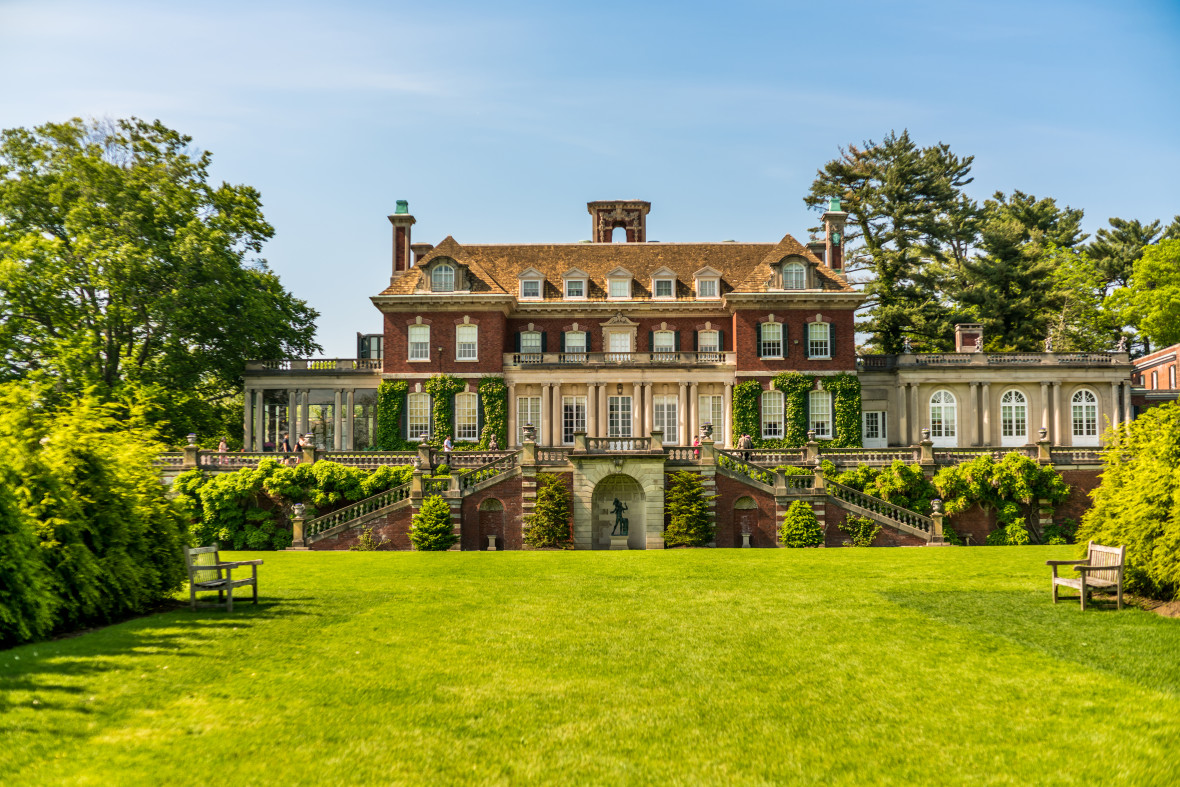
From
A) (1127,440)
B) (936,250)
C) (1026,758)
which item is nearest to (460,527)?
(1127,440)

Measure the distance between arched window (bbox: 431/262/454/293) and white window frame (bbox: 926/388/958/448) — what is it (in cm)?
2435

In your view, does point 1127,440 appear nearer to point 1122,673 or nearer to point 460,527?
point 1122,673

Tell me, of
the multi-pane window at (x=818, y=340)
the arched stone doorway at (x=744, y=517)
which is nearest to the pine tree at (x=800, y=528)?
the arched stone doorway at (x=744, y=517)

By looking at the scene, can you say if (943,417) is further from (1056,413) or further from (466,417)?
(466,417)

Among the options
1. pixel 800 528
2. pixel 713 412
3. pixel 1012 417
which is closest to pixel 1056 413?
pixel 1012 417

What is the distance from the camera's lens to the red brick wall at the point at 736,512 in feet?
118

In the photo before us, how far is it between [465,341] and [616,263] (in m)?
9.45

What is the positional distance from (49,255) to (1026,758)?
4368 centimetres

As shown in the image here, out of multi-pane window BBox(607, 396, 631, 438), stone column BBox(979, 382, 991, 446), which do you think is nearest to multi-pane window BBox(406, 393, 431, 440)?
multi-pane window BBox(607, 396, 631, 438)

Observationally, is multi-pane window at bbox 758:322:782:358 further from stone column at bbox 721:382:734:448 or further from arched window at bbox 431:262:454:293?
arched window at bbox 431:262:454:293

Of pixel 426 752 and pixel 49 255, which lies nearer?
pixel 426 752

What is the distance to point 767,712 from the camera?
10.1 m

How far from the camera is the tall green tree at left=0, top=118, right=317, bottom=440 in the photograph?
41781 mm

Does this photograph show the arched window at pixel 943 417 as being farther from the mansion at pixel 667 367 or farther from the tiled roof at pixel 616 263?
the tiled roof at pixel 616 263
